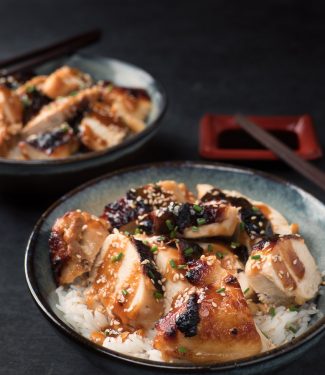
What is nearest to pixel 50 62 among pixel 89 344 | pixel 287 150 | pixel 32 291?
pixel 287 150

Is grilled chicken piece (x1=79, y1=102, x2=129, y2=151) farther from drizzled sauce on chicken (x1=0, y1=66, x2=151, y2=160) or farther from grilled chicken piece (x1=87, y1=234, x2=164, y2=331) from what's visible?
grilled chicken piece (x1=87, y1=234, x2=164, y2=331)

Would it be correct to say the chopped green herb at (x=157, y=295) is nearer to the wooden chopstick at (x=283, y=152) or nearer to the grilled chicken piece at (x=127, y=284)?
the grilled chicken piece at (x=127, y=284)

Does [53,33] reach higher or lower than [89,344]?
lower

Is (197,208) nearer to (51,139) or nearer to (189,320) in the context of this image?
(189,320)

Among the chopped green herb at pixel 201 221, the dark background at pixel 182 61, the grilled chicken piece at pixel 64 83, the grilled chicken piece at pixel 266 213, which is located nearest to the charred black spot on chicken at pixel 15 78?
the grilled chicken piece at pixel 64 83

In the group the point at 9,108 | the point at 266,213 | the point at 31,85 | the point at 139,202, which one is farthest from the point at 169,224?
the point at 31,85

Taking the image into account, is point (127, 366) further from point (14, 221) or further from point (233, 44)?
point (233, 44)

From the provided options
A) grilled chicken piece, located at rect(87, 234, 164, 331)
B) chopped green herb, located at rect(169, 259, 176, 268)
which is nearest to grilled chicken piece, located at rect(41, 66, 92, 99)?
grilled chicken piece, located at rect(87, 234, 164, 331)
